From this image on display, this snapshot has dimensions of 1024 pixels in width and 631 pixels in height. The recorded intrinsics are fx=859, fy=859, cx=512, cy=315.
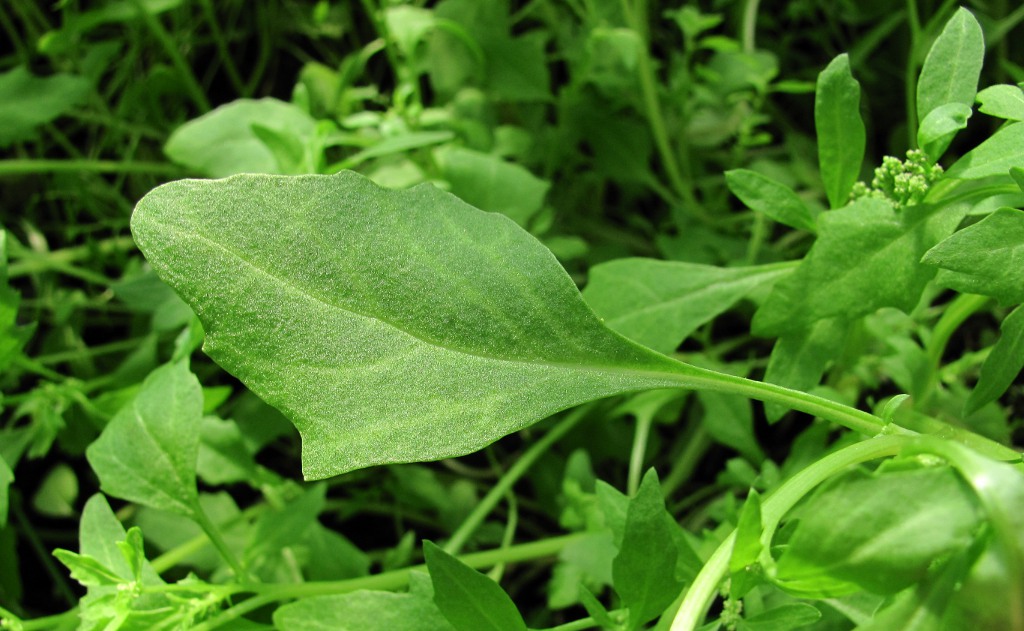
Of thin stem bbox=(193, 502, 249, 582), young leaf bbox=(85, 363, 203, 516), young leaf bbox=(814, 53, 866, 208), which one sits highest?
young leaf bbox=(814, 53, 866, 208)

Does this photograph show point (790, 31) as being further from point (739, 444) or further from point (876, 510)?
point (876, 510)

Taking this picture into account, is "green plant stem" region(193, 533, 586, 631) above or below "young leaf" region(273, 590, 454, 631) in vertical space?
below

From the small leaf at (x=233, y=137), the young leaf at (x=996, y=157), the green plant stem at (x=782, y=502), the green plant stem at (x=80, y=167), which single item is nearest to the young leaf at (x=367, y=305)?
the green plant stem at (x=782, y=502)

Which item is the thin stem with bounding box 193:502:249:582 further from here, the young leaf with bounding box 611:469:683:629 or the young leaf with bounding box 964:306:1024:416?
the young leaf with bounding box 964:306:1024:416

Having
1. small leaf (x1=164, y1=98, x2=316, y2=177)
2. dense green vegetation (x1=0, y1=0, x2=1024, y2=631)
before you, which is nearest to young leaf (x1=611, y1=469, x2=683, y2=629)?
dense green vegetation (x1=0, y1=0, x2=1024, y2=631)

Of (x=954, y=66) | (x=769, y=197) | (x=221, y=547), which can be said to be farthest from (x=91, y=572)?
(x=954, y=66)

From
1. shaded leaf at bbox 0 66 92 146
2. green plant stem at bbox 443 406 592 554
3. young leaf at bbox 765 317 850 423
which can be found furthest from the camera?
shaded leaf at bbox 0 66 92 146

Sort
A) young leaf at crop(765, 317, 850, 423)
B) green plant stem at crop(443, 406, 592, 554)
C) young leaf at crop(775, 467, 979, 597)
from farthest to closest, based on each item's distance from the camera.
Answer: green plant stem at crop(443, 406, 592, 554) < young leaf at crop(765, 317, 850, 423) < young leaf at crop(775, 467, 979, 597)

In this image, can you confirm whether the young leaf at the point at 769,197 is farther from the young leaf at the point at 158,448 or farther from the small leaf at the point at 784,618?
the young leaf at the point at 158,448

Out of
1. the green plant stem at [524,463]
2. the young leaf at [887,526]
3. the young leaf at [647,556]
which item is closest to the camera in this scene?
the young leaf at [887,526]

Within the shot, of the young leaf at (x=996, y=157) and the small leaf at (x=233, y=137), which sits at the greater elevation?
the young leaf at (x=996, y=157)
